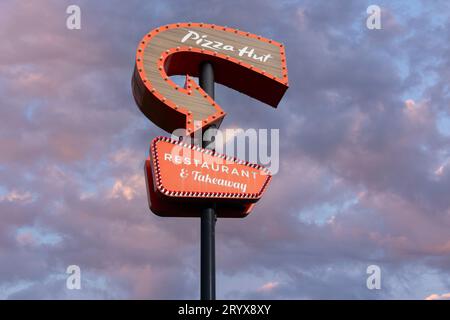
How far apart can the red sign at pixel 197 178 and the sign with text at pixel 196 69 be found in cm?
79

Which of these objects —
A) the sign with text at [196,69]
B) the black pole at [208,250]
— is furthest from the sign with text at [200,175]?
the sign with text at [196,69]

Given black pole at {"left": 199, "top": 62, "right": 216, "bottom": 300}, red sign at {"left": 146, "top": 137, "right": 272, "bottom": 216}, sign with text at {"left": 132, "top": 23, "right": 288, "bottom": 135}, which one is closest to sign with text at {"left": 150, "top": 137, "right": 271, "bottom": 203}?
red sign at {"left": 146, "top": 137, "right": 272, "bottom": 216}

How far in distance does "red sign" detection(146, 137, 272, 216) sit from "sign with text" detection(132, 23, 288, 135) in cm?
79

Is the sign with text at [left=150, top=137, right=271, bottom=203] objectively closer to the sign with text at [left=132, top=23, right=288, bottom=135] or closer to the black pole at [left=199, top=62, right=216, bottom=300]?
→ the black pole at [left=199, top=62, right=216, bottom=300]

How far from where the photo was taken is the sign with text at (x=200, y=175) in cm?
1431

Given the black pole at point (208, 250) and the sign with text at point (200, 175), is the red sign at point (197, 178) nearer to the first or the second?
the sign with text at point (200, 175)

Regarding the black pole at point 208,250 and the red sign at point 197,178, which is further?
the red sign at point 197,178

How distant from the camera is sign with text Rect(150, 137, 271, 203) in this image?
14.3 meters

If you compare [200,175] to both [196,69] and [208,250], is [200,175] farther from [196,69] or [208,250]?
[196,69]
